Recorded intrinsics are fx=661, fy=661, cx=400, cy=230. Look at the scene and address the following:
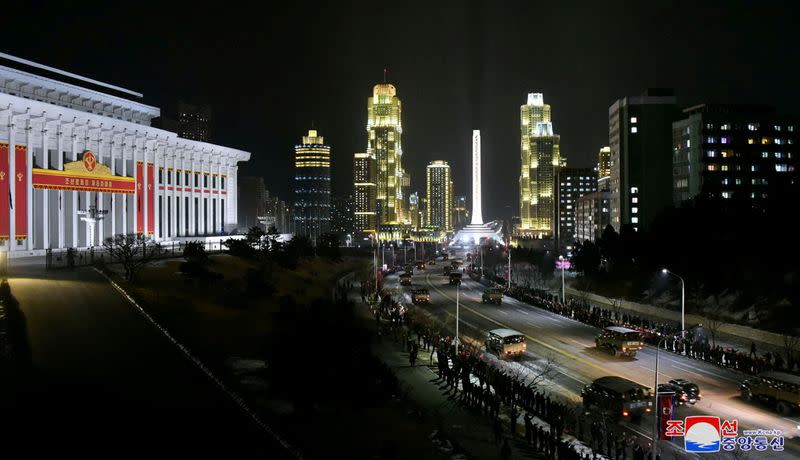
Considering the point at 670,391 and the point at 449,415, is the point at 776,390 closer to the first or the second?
the point at 670,391

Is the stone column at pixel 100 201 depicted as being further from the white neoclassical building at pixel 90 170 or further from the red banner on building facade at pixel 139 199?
the red banner on building facade at pixel 139 199

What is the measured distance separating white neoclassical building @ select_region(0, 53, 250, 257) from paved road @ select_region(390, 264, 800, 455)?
104 ft

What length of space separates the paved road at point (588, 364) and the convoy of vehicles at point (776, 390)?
16.9 inches

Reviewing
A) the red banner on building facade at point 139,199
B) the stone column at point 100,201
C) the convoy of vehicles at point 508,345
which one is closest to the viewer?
the convoy of vehicles at point 508,345

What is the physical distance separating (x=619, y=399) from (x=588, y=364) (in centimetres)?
934

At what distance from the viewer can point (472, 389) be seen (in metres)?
24.4

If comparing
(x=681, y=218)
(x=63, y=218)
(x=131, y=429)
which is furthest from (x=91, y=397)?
(x=681, y=218)

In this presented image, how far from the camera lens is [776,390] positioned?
2381 cm

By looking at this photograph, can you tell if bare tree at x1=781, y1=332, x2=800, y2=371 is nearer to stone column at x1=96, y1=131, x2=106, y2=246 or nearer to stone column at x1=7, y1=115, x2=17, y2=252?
stone column at x1=7, y1=115, x2=17, y2=252

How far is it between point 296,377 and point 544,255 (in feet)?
228

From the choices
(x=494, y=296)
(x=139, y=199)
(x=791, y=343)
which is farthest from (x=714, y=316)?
(x=139, y=199)

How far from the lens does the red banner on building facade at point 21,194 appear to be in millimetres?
48719

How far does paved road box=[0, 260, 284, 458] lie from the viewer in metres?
16.3

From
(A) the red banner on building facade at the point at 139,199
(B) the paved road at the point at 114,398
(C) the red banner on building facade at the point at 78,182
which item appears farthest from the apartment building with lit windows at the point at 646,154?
(B) the paved road at the point at 114,398
